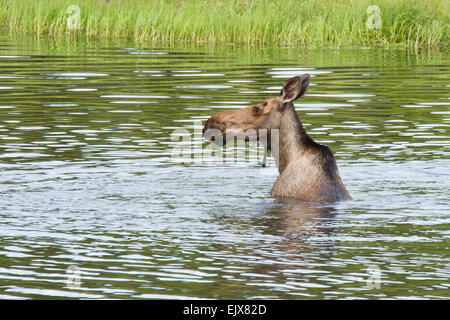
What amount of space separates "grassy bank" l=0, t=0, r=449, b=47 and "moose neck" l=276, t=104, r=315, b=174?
19289mm

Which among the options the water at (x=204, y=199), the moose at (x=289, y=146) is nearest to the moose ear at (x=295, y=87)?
the moose at (x=289, y=146)

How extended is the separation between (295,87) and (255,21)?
20.7 metres

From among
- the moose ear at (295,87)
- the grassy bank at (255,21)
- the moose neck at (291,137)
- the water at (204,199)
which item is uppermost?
the grassy bank at (255,21)

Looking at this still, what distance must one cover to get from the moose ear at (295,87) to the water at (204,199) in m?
1.16

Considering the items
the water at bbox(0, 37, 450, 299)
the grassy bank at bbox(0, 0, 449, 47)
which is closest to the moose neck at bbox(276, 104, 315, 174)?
the water at bbox(0, 37, 450, 299)

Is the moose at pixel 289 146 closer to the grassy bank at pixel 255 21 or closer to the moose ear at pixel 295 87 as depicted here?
the moose ear at pixel 295 87

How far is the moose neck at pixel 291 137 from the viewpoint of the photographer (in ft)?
37.5

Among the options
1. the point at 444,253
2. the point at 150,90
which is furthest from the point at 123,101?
the point at 444,253

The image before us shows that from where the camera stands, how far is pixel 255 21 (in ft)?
103

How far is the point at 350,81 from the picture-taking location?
80.4 ft

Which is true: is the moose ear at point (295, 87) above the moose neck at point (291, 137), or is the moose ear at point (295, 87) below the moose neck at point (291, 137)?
above

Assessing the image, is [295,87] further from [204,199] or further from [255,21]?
[255,21]

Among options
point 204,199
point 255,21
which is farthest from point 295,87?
point 255,21

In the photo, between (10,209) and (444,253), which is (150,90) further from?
(444,253)
